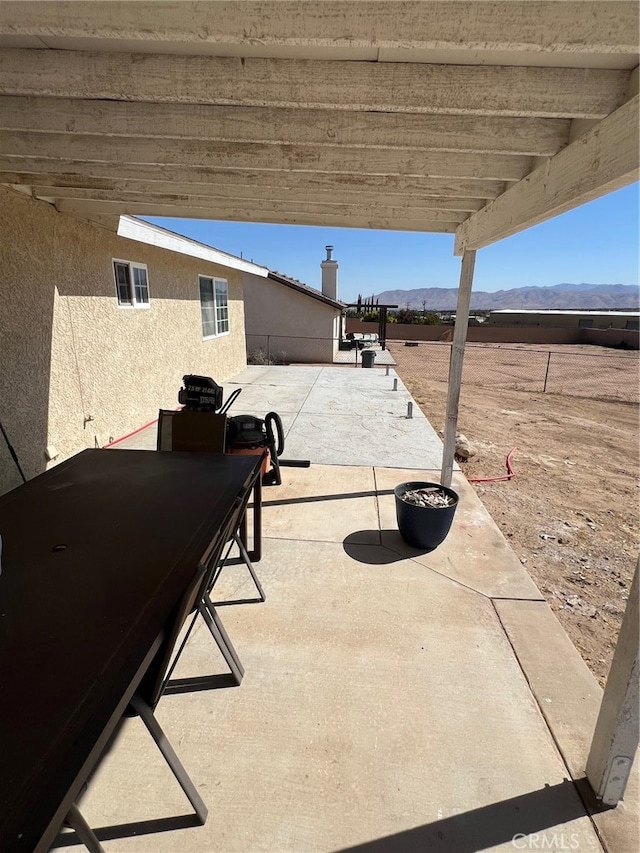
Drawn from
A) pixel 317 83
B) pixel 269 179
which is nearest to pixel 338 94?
pixel 317 83

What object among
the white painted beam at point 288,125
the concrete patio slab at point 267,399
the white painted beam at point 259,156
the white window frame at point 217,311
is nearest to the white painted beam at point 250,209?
the white painted beam at point 259,156

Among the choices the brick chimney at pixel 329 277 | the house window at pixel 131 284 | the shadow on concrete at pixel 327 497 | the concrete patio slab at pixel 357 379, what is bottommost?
the shadow on concrete at pixel 327 497

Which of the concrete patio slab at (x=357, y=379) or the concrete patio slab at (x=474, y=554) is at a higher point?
the concrete patio slab at (x=357, y=379)

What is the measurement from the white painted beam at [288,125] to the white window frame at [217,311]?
22.0ft

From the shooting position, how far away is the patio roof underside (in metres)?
1.58

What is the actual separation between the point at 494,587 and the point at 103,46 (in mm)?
3993

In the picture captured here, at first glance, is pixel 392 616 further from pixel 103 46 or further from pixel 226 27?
pixel 103 46

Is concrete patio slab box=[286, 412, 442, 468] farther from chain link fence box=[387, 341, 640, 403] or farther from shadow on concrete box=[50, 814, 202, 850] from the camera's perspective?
chain link fence box=[387, 341, 640, 403]

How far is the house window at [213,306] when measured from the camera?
30.9ft

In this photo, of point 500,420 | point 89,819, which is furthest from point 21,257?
point 500,420

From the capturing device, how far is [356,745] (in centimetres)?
196

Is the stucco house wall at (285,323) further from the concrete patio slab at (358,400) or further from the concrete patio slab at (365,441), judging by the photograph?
the concrete patio slab at (365,441)

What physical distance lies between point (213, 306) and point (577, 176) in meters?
8.95

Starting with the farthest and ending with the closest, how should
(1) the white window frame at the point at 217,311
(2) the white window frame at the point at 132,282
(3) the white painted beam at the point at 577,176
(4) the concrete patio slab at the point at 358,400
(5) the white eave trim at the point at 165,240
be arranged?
1. (1) the white window frame at the point at 217,311
2. (4) the concrete patio slab at the point at 358,400
3. (2) the white window frame at the point at 132,282
4. (5) the white eave trim at the point at 165,240
5. (3) the white painted beam at the point at 577,176
